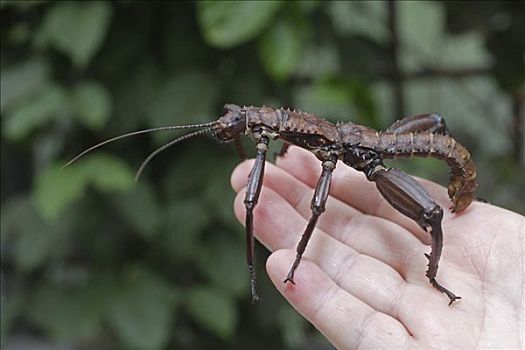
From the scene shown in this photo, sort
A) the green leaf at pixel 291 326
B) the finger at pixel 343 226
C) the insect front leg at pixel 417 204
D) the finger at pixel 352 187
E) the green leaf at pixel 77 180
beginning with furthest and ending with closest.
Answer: the green leaf at pixel 291 326 < the green leaf at pixel 77 180 < the finger at pixel 352 187 < the finger at pixel 343 226 < the insect front leg at pixel 417 204

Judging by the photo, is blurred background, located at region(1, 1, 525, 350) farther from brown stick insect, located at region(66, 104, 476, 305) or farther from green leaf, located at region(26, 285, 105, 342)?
brown stick insect, located at region(66, 104, 476, 305)

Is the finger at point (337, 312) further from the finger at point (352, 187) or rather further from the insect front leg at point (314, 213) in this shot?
the finger at point (352, 187)

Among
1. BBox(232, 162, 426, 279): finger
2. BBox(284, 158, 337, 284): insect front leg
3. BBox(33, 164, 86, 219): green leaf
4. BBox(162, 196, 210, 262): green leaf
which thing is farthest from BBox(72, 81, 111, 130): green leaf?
BBox(284, 158, 337, 284): insect front leg

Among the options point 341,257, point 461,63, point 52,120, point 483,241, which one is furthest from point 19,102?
point 461,63

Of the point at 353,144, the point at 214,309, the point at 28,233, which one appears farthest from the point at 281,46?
the point at 28,233

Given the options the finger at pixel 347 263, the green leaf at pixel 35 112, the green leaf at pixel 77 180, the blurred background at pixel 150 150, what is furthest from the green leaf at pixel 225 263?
the green leaf at pixel 35 112

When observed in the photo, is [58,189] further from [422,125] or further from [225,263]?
[422,125]
